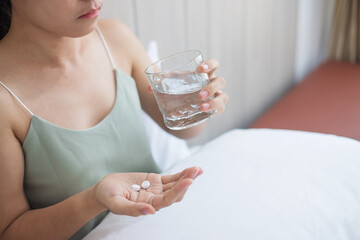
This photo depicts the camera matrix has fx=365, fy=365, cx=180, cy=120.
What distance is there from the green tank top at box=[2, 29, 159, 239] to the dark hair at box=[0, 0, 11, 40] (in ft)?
0.81

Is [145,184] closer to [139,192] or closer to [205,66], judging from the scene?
[139,192]

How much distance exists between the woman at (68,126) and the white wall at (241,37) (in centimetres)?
31

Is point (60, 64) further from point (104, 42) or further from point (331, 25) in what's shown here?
point (331, 25)

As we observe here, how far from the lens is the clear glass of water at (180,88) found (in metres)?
0.75

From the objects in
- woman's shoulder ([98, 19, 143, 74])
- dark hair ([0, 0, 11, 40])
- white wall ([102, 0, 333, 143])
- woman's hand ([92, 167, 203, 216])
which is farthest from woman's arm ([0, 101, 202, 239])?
white wall ([102, 0, 333, 143])

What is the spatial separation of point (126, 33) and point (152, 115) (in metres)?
0.28

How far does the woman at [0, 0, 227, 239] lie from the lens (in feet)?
2.49

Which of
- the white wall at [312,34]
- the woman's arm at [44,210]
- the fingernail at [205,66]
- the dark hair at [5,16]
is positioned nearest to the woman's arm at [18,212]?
the woman's arm at [44,210]

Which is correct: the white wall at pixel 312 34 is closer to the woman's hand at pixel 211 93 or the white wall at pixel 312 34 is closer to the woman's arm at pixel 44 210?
the woman's hand at pixel 211 93

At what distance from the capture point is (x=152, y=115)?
122 centimetres

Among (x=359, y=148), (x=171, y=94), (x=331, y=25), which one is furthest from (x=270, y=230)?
(x=331, y=25)

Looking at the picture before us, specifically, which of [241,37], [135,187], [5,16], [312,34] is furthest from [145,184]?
[312,34]

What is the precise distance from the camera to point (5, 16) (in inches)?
35.5

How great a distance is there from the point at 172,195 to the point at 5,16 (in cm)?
63
